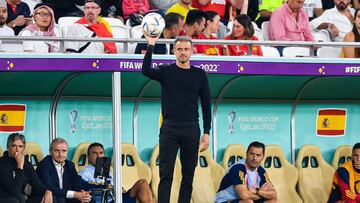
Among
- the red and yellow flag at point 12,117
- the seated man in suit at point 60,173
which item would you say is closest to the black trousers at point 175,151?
the seated man in suit at point 60,173

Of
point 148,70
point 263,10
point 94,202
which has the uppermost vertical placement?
point 263,10

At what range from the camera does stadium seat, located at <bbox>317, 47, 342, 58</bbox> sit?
754 inches

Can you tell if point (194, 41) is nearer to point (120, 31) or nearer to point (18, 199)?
point (120, 31)

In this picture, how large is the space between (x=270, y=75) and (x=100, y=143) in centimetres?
240

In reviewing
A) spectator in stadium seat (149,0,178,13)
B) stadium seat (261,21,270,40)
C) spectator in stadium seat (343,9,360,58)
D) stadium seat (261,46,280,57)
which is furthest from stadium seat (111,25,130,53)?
spectator in stadium seat (343,9,360,58)

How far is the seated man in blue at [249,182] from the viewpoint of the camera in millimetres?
17938

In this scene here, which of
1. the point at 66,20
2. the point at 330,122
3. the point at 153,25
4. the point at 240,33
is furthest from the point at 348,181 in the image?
the point at 153,25

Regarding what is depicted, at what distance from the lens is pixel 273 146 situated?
19406 millimetres

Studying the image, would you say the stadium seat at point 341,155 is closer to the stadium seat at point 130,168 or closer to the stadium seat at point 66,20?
the stadium seat at point 130,168

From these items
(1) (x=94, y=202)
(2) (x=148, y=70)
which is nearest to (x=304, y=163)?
(1) (x=94, y=202)

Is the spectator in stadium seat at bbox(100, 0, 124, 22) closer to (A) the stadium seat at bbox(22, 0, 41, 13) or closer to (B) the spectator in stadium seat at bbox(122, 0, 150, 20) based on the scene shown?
(B) the spectator in stadium seat at bbox(122, 0, 150, 20)

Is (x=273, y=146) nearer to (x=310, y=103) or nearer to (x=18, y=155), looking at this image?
(x=310, y=103)

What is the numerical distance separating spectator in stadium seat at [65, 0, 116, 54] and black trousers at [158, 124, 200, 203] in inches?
106

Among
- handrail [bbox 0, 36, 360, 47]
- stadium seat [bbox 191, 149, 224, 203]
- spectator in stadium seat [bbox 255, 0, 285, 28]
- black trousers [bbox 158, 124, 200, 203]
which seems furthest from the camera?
spectator in stadium seat [bbox 255, 0, 285, 28]
